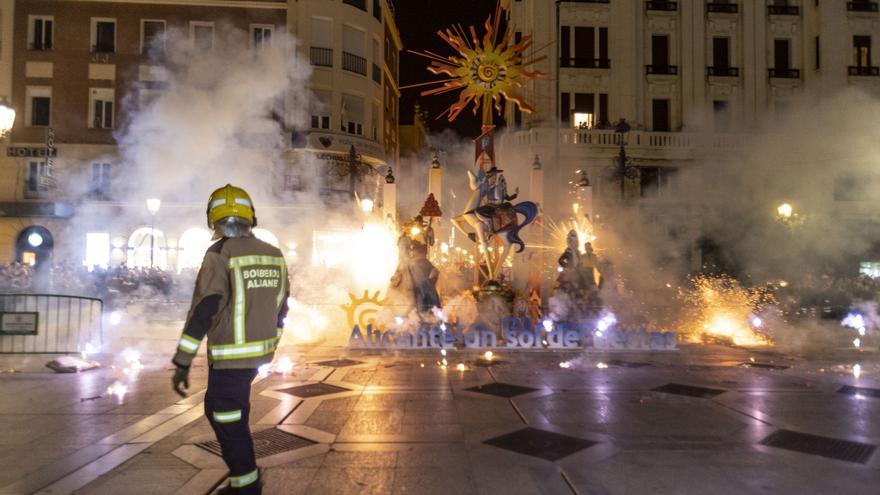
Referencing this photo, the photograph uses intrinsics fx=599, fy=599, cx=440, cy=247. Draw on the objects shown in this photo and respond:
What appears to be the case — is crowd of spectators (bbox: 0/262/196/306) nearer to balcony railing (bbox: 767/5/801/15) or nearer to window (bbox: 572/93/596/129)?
window (bbox: 572/93/596/129)

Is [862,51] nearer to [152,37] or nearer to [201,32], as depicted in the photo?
[201,32]

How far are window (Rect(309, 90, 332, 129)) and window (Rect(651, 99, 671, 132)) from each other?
503 inches

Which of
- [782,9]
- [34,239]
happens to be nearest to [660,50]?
[782,9]

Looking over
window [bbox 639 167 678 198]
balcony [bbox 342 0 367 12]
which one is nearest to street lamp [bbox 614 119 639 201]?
window [bbox 639 167 678 198]

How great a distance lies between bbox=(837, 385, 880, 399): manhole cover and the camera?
650cm

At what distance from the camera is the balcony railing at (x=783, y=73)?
23422mm

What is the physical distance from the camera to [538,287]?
11859mm

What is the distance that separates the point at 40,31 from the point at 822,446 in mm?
27731

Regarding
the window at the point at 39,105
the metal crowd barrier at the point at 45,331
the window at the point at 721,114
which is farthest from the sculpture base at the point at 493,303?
the window at the point at 39,105

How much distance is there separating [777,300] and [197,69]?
1817cm

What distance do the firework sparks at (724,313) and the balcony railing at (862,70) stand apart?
1358 centimetres

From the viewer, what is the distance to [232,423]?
3.32m

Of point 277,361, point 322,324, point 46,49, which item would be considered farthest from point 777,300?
point 46,49

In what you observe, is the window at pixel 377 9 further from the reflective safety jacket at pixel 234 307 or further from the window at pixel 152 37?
the reflective safety jacket at pixel 234 307
